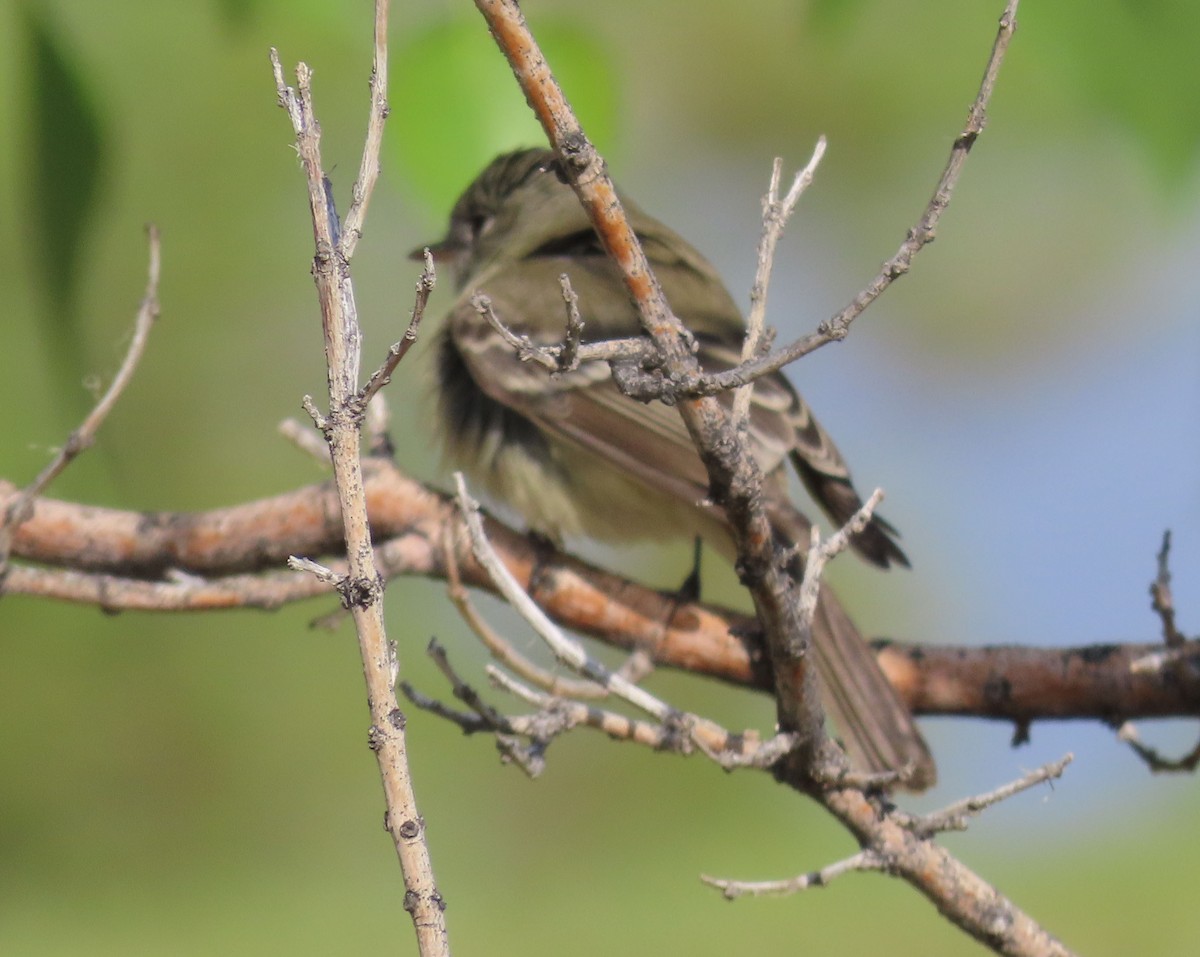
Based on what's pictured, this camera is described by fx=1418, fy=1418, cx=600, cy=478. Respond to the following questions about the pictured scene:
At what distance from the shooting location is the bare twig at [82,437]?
6.83 feet

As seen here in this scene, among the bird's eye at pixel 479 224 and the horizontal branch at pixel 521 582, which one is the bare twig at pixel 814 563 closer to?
the horizontal branch at pixel 521 582

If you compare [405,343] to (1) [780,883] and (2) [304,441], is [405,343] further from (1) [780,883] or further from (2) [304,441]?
(2) [304,441]

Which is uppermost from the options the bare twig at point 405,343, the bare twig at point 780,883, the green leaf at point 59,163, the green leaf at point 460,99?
the green leaf at point 460,99

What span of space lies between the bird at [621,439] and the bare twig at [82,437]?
71 centimetres

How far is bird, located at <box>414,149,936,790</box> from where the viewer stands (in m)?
2.34

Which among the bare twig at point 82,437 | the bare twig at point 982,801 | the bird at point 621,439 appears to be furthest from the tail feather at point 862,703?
the bare twig at point 82,437

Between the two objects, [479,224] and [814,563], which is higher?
[479,224]

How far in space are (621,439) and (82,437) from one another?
1.01 meters

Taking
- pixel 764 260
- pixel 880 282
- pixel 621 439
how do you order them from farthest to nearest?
pixel 621 439 < pixel 764 260 < pixel 880 282

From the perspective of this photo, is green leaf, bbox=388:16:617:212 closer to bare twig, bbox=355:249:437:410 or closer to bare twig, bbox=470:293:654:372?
bare twig, bbox=470:293:654:372

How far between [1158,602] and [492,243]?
2.15 meters

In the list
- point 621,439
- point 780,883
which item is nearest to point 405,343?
point 780,883

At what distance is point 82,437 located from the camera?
2.08 m

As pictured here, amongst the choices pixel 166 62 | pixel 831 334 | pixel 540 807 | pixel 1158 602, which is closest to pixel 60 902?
pixel 540 807
